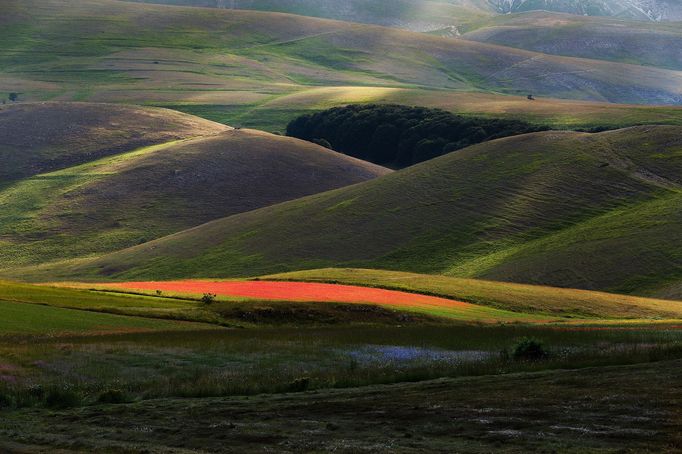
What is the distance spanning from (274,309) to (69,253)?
8270cm

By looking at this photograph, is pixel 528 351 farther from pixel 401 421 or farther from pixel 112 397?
pixel 112 397

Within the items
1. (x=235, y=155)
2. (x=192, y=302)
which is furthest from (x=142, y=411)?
(x=235, y=155)

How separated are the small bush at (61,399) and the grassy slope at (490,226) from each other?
228 feet

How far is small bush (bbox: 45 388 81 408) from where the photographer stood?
28.9m

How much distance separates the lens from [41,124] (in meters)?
190

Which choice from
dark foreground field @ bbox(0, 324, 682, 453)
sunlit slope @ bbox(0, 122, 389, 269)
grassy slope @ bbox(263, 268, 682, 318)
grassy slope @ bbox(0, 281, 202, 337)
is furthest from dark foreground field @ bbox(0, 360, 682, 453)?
sunlit slope @ bbox(0, 122, 389, 269)

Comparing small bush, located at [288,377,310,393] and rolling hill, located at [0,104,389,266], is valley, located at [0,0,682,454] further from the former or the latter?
rolling hill, located at [0,104,389,266]

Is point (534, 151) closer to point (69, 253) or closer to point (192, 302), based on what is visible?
point (69, 253)

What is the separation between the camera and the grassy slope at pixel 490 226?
10119cm

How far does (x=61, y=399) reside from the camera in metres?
29.1

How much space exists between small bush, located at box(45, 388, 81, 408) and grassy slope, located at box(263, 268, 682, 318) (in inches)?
1873

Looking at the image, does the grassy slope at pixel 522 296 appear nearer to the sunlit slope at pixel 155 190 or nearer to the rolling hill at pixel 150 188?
the rolling hill at pixel 150 188

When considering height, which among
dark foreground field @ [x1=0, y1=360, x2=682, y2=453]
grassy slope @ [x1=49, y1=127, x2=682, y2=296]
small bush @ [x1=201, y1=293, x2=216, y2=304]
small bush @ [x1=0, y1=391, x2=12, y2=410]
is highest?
dark foreground field @ [x1=0, y1=360, x2=682, y2=453]

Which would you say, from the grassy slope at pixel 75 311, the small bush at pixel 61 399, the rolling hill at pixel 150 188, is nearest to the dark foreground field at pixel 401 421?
the small bush at pixel 61 399
